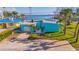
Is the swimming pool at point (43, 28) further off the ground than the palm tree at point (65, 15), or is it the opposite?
the palm tree at point (65, 15)

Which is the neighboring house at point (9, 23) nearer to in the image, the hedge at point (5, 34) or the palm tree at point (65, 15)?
the hedge at point (5, 34)

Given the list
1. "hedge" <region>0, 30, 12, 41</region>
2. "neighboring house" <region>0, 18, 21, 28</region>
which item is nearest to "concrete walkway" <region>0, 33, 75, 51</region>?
"hedge" <region>0, 30, 12, 41</region>

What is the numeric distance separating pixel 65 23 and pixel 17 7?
774 millimetres

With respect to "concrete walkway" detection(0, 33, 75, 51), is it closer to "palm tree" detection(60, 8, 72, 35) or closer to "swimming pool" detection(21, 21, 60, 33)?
"swimming pool" detection(21, 21, 60, 33)

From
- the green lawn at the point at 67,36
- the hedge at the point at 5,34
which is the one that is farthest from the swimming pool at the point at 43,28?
the hedge at the point at 5,34

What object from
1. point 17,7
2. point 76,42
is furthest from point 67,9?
point 17,7

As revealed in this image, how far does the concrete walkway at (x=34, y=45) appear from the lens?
3502 millimetres

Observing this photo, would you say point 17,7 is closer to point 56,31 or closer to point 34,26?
point 34,26

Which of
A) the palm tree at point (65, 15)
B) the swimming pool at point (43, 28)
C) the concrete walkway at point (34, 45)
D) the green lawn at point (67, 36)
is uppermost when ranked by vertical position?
the palm tree at point (65, 15)

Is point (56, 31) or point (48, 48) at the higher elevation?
point (56, 31)

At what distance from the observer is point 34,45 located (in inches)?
139

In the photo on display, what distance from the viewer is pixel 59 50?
3512 millimetres
